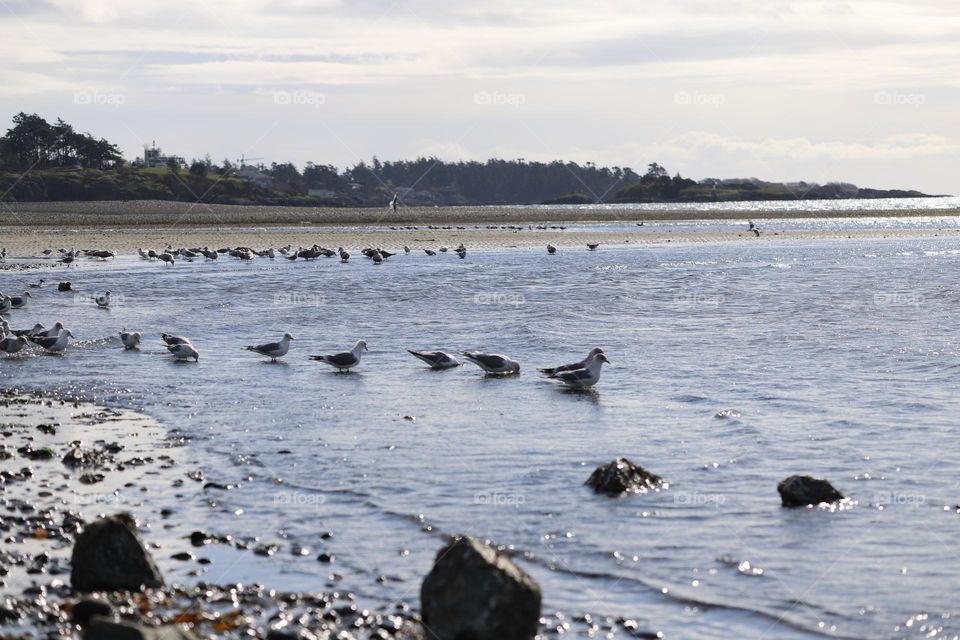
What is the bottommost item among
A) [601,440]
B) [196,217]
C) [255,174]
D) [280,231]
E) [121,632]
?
[601,440]

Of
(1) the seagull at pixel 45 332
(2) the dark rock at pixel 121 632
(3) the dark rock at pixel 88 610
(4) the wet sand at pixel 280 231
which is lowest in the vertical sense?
(3) the dark rock at pixel 88 610

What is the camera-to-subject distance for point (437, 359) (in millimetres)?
19938

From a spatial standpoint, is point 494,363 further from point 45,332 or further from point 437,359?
point 45,332

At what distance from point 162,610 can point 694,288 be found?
29742 millimetres

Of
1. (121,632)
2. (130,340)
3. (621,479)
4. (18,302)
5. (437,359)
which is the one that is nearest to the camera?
(121,632)

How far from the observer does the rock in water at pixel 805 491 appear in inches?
417

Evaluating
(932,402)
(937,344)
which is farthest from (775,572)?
(937,344)

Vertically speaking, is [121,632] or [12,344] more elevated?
[121,632]

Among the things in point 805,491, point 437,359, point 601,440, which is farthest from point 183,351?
point 805,491

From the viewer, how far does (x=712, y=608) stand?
8242 mm

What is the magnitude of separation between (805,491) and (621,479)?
5.58 feet

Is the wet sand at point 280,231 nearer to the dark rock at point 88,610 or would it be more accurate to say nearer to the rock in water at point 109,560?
the rock in water at point 109,560

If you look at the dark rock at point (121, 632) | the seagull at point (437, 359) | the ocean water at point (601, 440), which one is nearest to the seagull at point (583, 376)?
the ocean water at point (601, 440)

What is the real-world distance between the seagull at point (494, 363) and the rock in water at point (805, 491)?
8722 mm
